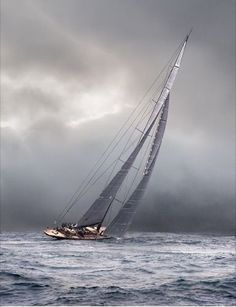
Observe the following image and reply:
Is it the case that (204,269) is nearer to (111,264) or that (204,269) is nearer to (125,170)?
(111,264)

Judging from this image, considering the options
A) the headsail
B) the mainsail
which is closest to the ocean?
the mainsail

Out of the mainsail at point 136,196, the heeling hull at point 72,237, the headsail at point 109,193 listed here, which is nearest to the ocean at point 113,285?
the mainsail at point 136,196

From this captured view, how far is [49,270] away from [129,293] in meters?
Answer: 10.1

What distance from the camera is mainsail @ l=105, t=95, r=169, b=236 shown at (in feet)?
220

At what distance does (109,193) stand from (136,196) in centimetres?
511

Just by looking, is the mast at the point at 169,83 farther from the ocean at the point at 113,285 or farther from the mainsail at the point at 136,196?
the ocean at the point at 113,285

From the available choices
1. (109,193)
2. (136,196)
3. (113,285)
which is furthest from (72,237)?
(113,285)

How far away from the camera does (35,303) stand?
1795 centimetres

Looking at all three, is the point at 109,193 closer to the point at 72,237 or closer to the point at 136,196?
the point at 136,196

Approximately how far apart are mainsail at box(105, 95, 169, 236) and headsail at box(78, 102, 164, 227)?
179cm

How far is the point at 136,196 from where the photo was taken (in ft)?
220

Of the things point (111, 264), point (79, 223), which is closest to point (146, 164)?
point (79, 223)

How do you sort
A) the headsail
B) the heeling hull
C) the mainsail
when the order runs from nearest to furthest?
the mainsail, the headsail, the heeling hull

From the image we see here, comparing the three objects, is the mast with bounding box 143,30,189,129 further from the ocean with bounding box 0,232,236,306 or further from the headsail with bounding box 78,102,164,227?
the ocean with bounding box 0,232,236,306
